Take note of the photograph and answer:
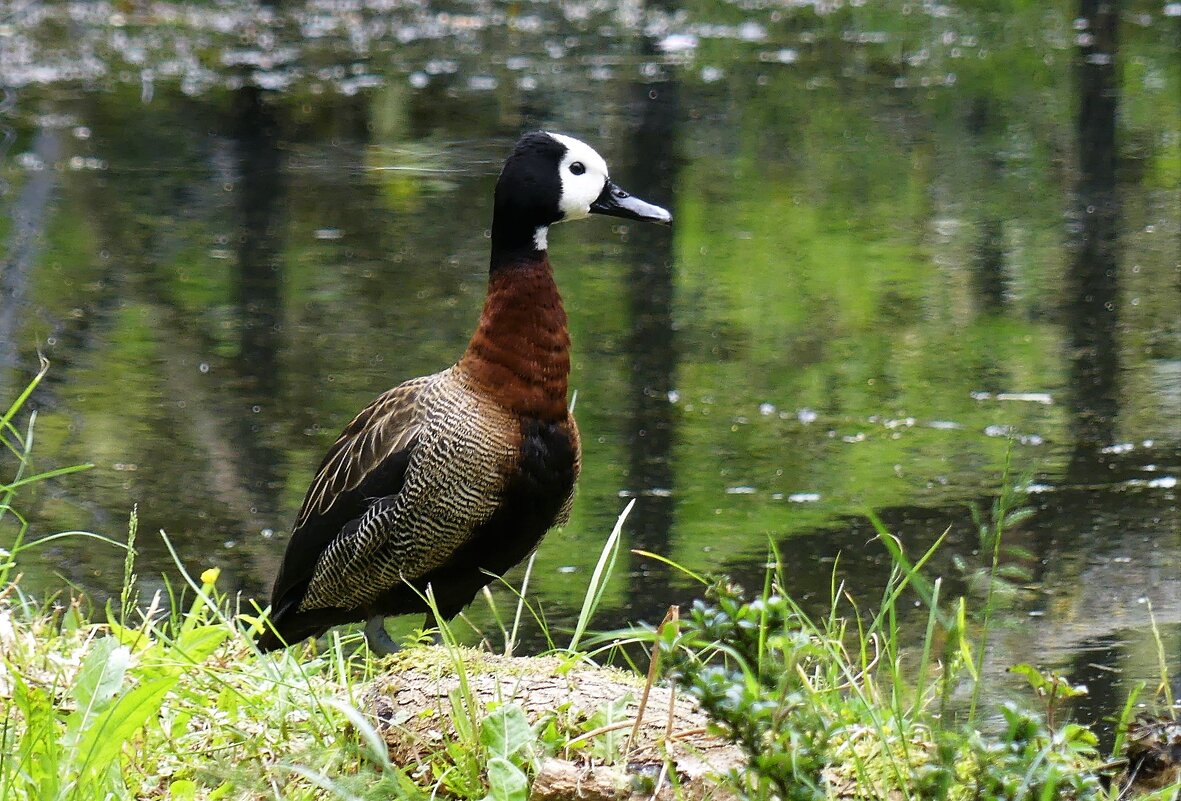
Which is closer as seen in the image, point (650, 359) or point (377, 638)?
point (377, 638)

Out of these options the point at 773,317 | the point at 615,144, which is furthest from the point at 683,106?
the point at 773,317

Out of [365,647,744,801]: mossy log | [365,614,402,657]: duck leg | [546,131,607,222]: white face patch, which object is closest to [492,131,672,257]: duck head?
[546,131,607,222]: white face patch

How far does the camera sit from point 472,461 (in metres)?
4.09

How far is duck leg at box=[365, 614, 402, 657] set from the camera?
434cm

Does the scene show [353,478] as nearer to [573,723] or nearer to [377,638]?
[377,638]

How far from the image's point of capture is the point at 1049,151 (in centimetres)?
1199

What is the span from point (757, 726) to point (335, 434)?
477 cm

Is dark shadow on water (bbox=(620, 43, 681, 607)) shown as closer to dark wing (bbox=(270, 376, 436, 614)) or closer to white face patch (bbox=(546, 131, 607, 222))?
dark wing (bbox=(270, 376, 436, 614))

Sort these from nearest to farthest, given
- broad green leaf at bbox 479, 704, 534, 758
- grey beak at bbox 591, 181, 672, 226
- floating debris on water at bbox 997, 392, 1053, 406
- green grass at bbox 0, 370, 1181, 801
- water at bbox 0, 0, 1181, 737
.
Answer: green grass at bbox 0, 370, 1181, 801, broad green leaf at bbox 479, 704, 534, 758, grey beak at bbox 591, 181, 672, 226, water at bbox 0, 0, 1181, 737, floating debris on water at bbox 997, 392, 1053, 406

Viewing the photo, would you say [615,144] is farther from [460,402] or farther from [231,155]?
[460,402]

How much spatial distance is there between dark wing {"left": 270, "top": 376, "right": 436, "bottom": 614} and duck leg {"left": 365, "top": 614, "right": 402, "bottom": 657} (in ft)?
0.67

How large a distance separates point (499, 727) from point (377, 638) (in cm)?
160

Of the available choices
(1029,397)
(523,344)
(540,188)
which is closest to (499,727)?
(523,344)

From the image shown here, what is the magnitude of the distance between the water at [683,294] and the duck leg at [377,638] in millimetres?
964
